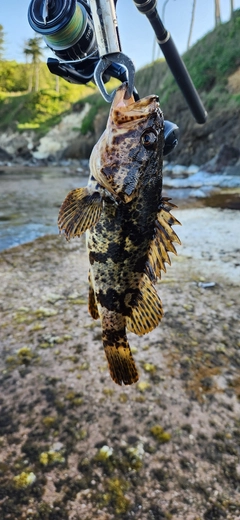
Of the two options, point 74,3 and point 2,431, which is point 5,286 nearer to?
point 2,431

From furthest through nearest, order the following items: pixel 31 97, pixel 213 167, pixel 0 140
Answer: pixel 31 97
pixel 0 140
pixel 213 167

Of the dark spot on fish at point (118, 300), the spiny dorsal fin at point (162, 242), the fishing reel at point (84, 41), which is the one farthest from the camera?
the dark spot on fish at point (118, 300)

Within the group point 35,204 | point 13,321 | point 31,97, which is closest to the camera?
point 13,321

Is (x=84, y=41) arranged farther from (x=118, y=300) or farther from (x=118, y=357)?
(x=118, y=357)

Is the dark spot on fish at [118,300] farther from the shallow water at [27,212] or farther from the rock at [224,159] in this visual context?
the rock at [224,159]

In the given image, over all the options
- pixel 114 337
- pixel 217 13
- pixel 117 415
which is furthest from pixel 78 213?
pixel 217 13

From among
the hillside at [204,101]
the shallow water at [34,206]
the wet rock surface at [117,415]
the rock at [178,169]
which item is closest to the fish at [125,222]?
the wet rock surface at [117,415]

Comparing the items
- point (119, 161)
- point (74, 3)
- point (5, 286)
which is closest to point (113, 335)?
point (119, 161)
